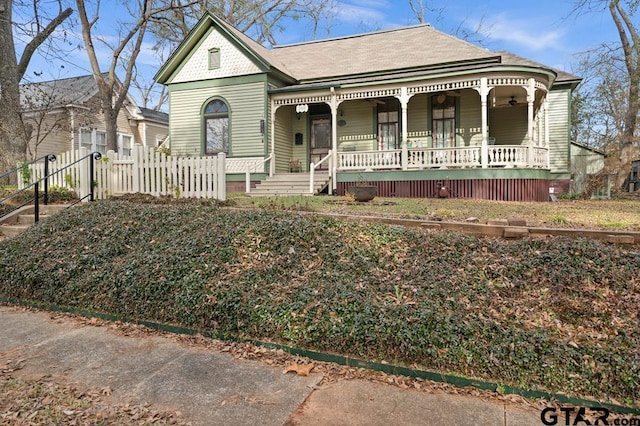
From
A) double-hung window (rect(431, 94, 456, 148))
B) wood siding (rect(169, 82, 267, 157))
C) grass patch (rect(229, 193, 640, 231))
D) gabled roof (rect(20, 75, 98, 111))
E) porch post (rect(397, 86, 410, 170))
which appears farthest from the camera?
gabled roof (rect(20, 75, 98, 111))

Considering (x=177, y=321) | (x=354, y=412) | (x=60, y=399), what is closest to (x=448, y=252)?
(x=354, y=412)

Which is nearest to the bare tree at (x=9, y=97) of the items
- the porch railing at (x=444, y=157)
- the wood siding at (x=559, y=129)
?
the porch railing at (x=444, y=157)

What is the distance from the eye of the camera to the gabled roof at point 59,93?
19406 millimetres

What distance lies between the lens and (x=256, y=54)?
49.7ft

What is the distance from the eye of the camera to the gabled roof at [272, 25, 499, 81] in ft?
48.4

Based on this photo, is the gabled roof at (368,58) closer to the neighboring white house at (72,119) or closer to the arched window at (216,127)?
the arched window at (216,127)

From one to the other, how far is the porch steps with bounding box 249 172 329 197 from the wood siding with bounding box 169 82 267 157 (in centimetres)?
149

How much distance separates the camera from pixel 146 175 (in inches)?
345

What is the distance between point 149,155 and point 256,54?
7.90m

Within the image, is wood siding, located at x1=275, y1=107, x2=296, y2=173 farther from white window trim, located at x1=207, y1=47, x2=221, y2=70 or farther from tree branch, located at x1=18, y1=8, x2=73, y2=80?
tree branch, located at x1=18, y1=8, x2=73, y2=80

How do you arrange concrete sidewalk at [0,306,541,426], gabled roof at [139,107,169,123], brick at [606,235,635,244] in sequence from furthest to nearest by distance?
gabled roof at [139,107,169,123]
brick at [606,235,635,244]
concrete sidewalk at [0,306,541,426]

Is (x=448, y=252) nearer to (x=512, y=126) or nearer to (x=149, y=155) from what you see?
(x=149, y=155)

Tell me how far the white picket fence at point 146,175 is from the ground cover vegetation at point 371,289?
2.34m

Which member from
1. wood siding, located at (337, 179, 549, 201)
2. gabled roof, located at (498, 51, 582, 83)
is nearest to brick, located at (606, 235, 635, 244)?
wood siding, located at (337, 179, 549, 201)
